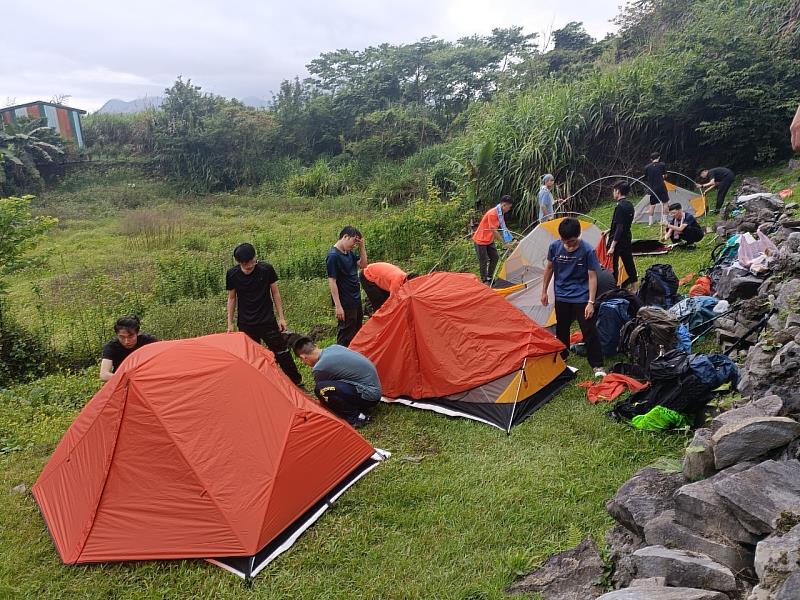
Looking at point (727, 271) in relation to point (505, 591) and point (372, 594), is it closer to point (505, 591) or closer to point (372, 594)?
point (505, 591)

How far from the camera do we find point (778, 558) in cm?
200

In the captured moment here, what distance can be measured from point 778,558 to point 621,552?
936mm

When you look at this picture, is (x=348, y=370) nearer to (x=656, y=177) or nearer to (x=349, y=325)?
(x=349, y=325)

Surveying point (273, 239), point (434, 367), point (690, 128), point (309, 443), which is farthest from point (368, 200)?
point (309, 443)

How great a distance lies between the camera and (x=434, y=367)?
514cm

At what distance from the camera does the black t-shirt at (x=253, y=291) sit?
5328 millimetres

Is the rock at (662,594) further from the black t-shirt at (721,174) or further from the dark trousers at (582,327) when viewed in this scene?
the black t-shirt at (721,174)

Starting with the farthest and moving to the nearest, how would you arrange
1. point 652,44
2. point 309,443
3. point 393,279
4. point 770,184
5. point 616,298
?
point 652,44 < point 770,184 < point 393,279 < point 616,298 < point 309,443

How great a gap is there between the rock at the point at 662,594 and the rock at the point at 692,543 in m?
0.25

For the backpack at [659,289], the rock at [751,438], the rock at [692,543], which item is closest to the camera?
the rock at [692,543]

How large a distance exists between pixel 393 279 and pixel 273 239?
7120 millimetres

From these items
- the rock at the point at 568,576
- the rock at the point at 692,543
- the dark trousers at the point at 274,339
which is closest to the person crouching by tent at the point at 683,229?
the dark trousers at the point at 274,339

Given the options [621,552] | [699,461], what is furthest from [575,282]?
[621,552]

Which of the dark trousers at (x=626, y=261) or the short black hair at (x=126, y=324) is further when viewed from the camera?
the dark trousers at (x=626, y=261)
